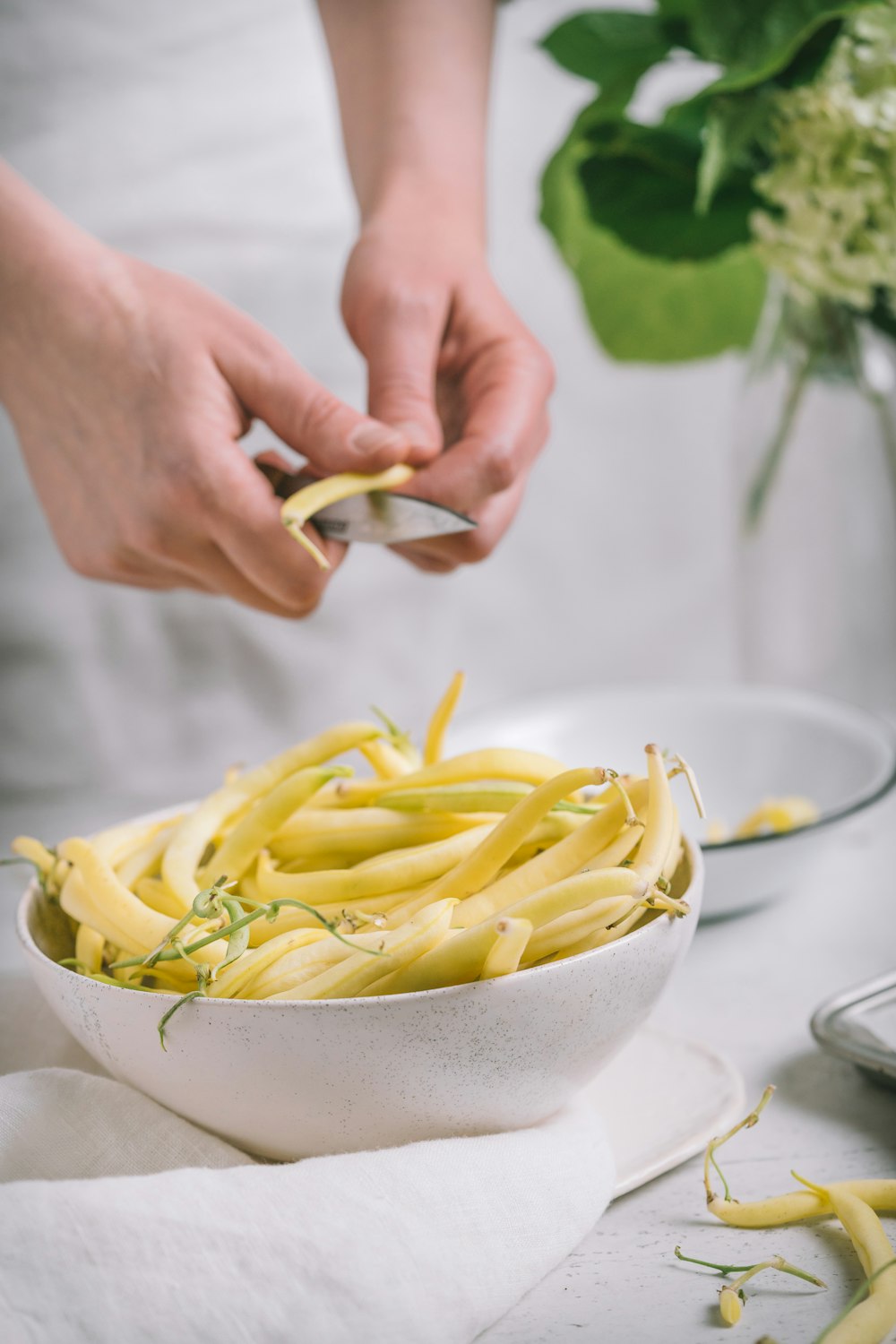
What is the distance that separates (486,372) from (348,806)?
356 mm

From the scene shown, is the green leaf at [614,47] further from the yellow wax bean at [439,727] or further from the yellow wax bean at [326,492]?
the yellow wax bean at [439,727]

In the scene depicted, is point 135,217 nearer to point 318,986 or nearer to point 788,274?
point 788,274

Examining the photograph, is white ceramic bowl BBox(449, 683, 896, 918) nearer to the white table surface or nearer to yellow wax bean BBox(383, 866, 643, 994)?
the white table surface

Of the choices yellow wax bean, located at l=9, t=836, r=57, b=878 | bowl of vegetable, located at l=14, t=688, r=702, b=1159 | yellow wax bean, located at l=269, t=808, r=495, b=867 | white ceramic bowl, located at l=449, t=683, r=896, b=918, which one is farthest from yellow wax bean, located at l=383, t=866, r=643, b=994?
white ceramic bowl, located at l=449, t=683, r=896, b=918

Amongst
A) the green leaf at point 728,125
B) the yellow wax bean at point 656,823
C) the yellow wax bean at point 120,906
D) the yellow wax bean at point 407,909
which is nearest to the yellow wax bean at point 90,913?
the yellow wax bean at point 120,906

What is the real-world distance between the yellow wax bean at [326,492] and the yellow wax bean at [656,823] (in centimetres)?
20

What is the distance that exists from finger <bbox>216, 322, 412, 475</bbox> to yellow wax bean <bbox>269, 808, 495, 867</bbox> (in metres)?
0.21

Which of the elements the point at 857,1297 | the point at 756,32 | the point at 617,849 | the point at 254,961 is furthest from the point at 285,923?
the point at 756,32

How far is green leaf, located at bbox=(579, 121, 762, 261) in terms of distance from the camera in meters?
0.92

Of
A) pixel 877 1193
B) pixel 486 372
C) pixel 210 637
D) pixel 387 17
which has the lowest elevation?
pixel 210 637

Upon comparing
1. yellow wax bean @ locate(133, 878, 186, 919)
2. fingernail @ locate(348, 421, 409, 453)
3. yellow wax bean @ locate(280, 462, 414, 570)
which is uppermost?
fingernail @ locate(348, 421, 409, 453)

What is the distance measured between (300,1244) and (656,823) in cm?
20

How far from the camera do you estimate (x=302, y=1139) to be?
48 cm

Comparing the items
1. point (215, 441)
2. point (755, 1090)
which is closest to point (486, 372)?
point (215, 441)
